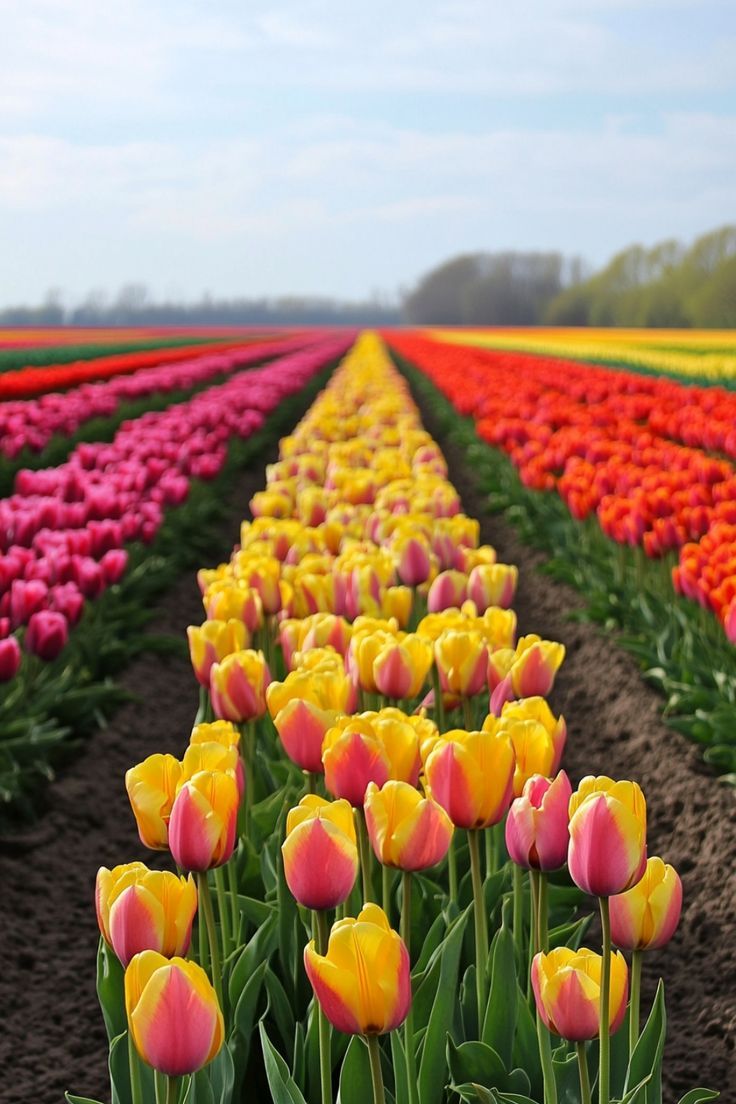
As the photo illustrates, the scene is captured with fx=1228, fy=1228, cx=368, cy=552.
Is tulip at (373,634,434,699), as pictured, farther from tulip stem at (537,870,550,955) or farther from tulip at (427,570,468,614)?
tulip at (427,570,468,614)

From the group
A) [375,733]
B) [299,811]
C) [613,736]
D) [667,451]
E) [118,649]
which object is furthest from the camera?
[667,451]

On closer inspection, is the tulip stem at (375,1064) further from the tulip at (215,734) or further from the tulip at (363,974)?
the tulip at (215,734)

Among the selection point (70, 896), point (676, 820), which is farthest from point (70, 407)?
point (676, 820)

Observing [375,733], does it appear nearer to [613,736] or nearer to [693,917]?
[693,917]

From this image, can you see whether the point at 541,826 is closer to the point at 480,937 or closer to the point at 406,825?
the point at 406,825

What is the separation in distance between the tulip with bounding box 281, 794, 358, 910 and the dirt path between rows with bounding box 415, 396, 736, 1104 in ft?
4.69

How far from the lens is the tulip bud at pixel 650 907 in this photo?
1603 millimetres

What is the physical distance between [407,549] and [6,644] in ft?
3.95

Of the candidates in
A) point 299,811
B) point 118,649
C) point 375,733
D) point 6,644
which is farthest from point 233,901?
point 118,649

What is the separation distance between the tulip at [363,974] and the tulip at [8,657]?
7.77ft

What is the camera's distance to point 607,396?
1312 centimetres

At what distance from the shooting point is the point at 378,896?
255 centimetres

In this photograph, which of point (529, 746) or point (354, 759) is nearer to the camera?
point (354, 759)

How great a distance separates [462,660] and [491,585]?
833 millimetres
